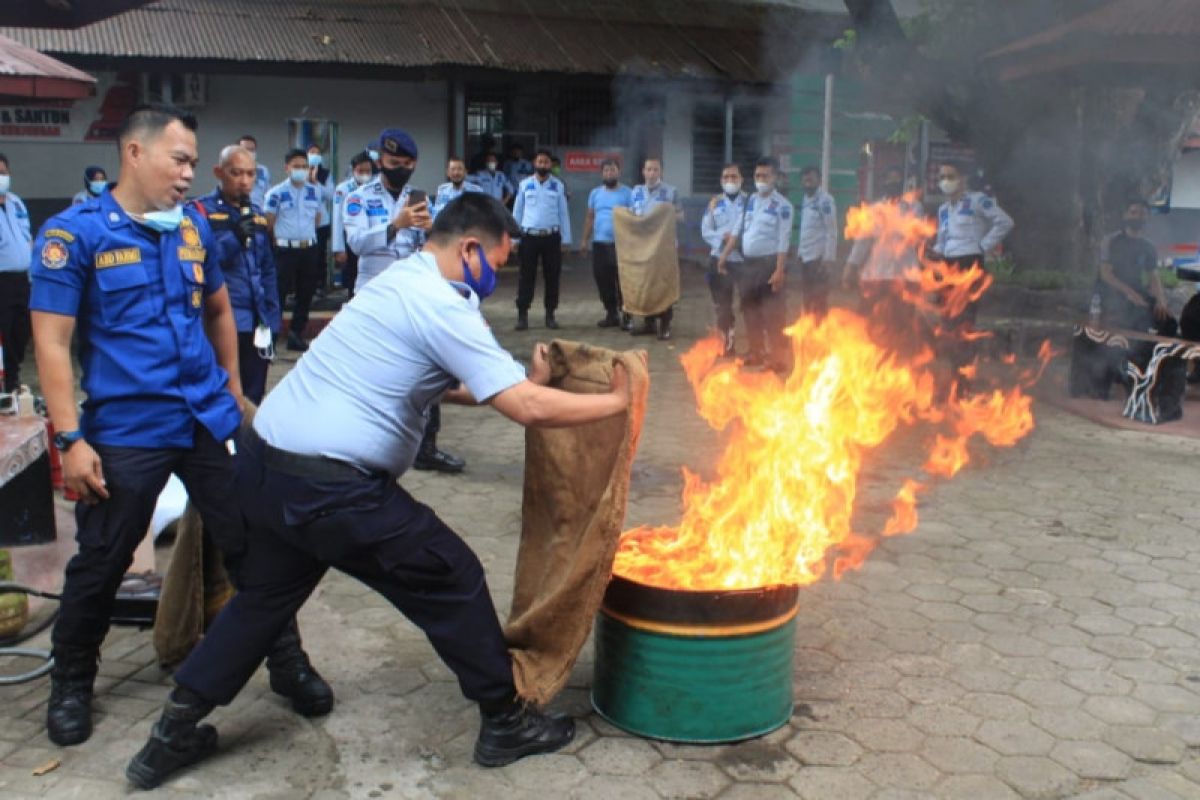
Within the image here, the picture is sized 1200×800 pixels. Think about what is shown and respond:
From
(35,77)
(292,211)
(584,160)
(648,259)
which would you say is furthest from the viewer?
(584,160)

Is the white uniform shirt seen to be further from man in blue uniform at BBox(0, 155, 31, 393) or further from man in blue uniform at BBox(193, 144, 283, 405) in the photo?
man in blue uniform at BBox(0, 155, 31, 393)

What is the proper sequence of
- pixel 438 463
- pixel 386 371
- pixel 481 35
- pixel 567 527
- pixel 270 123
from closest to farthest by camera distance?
pixel 386 371, pixel 567 527, pixel 438 463, pixel 270 123, pixel 481 35

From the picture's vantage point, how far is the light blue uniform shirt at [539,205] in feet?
40.8

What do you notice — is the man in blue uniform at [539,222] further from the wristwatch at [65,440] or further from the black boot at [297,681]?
the wristwatch at [65,440]

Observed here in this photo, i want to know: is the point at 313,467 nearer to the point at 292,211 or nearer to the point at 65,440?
the point at 65,440

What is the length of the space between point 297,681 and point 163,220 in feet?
5.38

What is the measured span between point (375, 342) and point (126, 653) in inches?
78.7

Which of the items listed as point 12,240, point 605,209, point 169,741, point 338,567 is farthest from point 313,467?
point 605,209

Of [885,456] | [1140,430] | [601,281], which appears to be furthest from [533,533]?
[601,281]

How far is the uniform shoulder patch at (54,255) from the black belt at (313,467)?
89cm

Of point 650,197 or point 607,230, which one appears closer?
point 650,197

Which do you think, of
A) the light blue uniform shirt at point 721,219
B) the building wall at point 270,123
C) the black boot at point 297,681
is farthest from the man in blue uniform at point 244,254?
the building wall at point 270,123

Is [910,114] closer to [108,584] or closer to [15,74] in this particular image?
[15,74]

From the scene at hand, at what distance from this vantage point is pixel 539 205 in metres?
12.4
